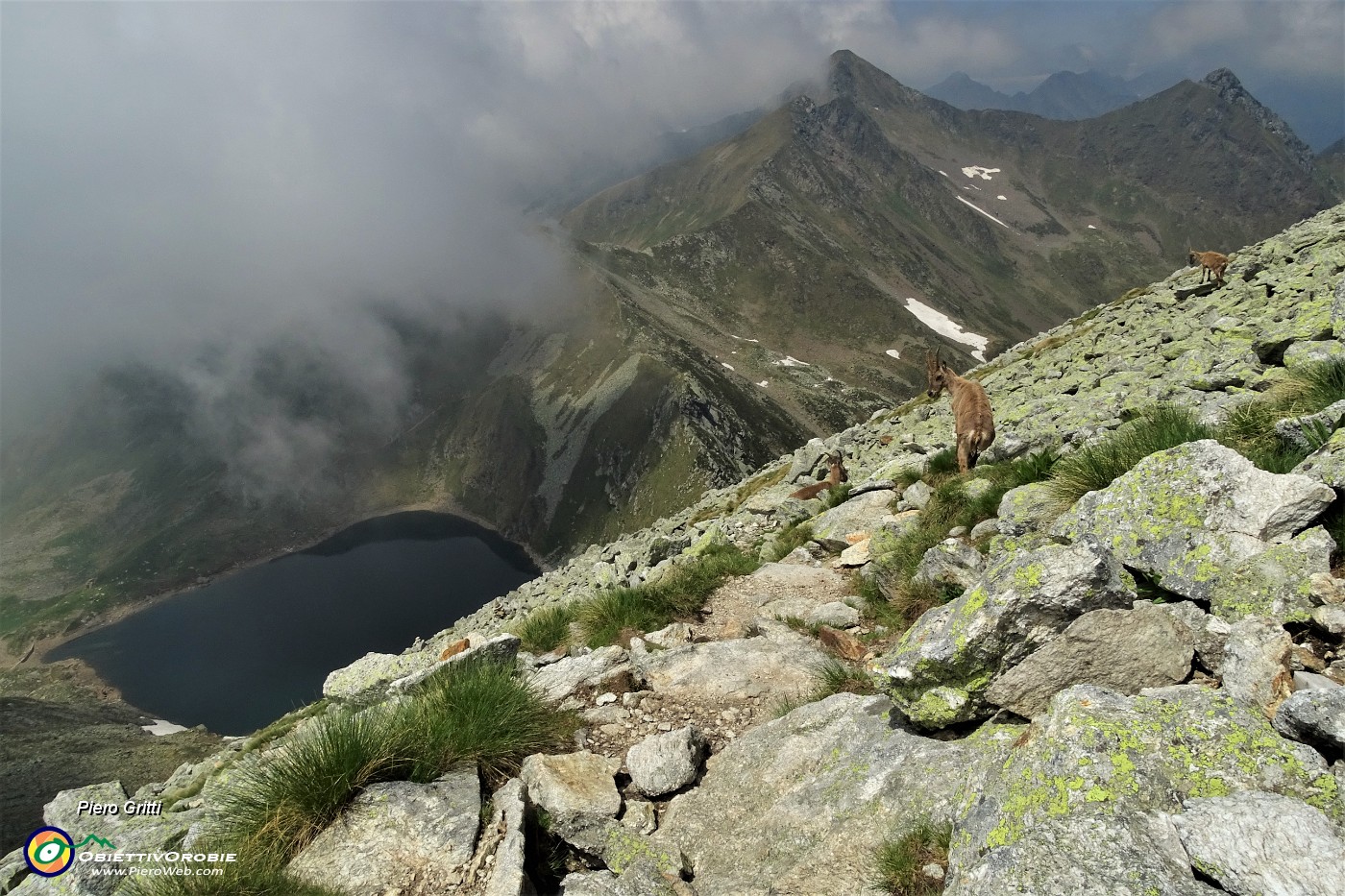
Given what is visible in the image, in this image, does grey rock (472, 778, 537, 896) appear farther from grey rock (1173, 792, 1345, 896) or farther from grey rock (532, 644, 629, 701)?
grey rock (1173, 792, 1345, 896)

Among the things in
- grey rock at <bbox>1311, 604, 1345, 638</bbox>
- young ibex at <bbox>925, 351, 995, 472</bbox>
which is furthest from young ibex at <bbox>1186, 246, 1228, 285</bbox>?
grey rock at <bbox>1311, 604, 1345, 638</bbox>

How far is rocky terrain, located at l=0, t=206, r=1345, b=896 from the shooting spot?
315 cm

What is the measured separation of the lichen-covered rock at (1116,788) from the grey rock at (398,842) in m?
3.65

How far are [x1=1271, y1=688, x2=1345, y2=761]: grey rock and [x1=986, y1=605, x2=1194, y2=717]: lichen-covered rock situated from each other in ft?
3.69

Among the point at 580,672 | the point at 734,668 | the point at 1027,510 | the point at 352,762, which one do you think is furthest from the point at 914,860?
the point at 1027,510

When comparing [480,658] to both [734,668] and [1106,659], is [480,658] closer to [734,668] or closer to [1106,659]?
[734,668]

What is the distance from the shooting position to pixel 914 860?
4.14 meters

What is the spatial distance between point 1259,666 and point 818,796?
321 cm

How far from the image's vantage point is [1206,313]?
20547mm

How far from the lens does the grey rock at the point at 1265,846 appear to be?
8.55ft

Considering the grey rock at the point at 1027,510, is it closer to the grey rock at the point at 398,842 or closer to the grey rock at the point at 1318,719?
the grey rock at the point at 1318,719

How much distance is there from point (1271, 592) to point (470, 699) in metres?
6.71

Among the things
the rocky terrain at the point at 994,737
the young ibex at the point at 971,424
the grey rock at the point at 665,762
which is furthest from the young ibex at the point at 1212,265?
the grey rock at the point at 665,762

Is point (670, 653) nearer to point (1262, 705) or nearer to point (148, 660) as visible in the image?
point (1262, 705)
